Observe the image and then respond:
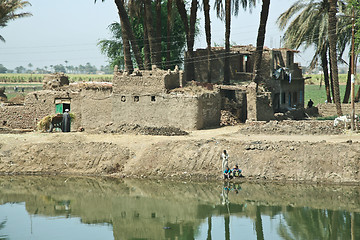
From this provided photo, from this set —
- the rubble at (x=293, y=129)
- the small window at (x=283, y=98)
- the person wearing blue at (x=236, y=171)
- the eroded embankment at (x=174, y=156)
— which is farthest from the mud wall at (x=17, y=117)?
the small window at (x=283, y=98)

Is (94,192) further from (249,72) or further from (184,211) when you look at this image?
(249,72)

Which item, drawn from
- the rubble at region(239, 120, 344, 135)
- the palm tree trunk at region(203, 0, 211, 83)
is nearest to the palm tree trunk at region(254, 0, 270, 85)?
the palm tree trunk at region(203, 0, 211, 83)

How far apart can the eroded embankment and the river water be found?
0.72 meters

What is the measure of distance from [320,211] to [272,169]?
4.20 meters

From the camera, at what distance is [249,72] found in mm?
38188

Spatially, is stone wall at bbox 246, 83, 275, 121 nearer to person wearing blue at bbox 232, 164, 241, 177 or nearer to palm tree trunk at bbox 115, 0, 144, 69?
palm tree trunk at bbox 115, 0, 144, 69

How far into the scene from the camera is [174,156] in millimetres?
23500

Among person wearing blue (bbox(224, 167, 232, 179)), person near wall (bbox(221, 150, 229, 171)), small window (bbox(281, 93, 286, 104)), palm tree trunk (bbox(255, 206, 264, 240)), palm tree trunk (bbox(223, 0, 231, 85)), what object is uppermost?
palm tree trunk (bbox(223, 0, 231, 85))

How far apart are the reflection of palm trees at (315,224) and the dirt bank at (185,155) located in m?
3.64

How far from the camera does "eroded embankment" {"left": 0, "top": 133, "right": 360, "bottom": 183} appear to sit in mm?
21547

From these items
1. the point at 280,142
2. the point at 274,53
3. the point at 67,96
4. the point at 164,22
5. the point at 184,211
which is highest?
the point at 164,22

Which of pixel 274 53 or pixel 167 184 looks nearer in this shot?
pixel 167 184

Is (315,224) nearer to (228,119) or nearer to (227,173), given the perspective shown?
(227,173)

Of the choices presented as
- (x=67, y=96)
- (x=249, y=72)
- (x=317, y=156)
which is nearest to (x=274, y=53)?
(x=249, y=72)
